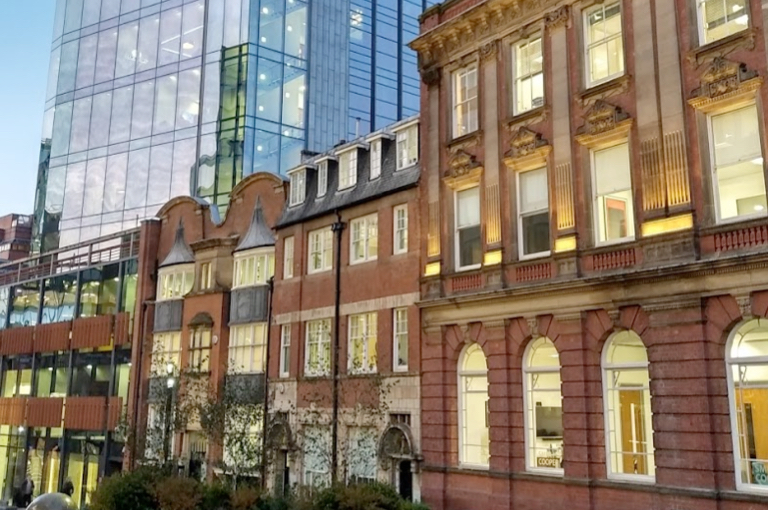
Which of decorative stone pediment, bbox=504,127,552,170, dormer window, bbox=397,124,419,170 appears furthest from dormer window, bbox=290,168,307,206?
decorative stone pediment, bbox=504,127,552,170

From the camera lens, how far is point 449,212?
25125 millimetres

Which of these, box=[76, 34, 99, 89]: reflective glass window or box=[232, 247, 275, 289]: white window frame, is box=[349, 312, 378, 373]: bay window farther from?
box=[76, 34, 99, 89]: reflective glass window

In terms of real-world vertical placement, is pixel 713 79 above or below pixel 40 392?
above

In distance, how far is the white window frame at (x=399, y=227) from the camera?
26938 millimetres

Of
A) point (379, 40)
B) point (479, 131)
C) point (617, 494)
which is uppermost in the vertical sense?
point (379, 40)

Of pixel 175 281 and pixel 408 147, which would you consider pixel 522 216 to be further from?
pixel 175 281

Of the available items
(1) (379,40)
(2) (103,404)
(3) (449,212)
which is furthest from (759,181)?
(1) (379,40)

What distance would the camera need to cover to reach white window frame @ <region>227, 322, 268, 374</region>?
32.6m

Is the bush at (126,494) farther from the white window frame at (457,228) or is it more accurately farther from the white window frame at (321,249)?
the white window frame at (457,228)

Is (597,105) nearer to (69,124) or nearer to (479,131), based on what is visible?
(479,131)

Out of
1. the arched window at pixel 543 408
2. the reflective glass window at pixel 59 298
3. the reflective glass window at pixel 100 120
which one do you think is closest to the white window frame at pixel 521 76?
the arched window at pixel 543 408

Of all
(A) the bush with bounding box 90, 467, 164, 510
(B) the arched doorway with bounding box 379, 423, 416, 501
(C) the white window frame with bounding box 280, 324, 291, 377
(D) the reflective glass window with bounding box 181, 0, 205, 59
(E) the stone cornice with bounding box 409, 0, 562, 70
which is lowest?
(A) the bush with bounding box 90, 467, 164, 510

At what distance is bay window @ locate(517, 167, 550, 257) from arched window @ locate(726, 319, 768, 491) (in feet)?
20.4

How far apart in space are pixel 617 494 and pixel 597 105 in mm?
10345
